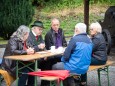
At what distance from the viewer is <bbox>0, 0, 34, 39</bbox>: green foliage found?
58.6ft

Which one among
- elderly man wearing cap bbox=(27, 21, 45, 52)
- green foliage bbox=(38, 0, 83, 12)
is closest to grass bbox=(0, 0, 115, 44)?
green foliage bbox=(38, 0, 83, 12)

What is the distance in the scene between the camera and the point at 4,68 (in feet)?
22.5

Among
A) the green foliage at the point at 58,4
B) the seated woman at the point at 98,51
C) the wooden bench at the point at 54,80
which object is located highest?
the green foliage at the point at 58,4

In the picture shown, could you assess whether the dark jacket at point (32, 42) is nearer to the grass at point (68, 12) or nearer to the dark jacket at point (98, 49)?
the dark jacket at point (98, 49)

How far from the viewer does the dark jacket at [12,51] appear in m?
6.73

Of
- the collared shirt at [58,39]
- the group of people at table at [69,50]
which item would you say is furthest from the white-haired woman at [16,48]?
the collared shirt at [58,39]

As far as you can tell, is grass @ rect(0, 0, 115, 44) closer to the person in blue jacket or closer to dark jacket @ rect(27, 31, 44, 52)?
dark jacket @ rect(27, 31, 44, 52)

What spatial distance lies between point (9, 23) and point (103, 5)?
1399 centimetres

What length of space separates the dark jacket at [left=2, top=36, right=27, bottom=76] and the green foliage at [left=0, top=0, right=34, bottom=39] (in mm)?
11054

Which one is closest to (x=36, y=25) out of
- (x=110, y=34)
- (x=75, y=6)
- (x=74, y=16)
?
(x=110, y=34)

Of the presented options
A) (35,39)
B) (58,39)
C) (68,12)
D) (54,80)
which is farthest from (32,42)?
(68,12)

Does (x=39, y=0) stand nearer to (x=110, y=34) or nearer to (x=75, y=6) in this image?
(x=75, y=6)

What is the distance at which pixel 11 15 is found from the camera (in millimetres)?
18094

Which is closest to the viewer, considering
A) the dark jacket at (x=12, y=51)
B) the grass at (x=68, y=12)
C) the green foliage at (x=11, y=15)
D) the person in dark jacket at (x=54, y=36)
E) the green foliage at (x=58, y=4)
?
the dark jacket at (x=12, y=51)
